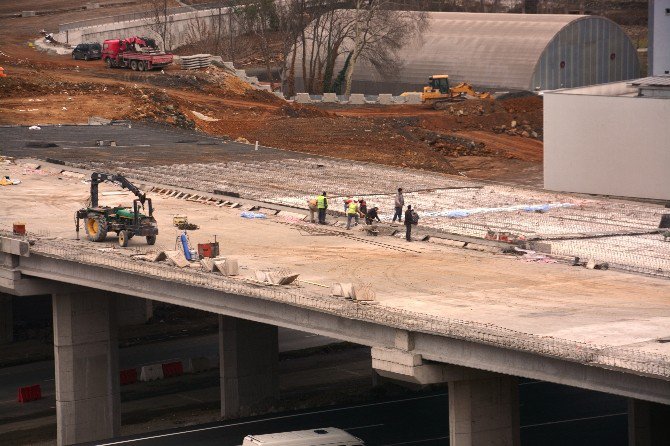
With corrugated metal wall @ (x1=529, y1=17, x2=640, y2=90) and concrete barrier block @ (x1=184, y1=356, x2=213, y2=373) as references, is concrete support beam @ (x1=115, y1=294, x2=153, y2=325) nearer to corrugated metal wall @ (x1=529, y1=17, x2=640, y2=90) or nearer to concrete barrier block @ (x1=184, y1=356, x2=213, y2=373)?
concrete barrier block @ (x1=184, y1=356, x2=213, y2=373)

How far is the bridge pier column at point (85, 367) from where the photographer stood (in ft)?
191

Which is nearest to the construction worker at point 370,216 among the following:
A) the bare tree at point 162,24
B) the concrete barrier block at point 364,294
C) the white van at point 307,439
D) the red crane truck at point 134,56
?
the white van at point 307,439

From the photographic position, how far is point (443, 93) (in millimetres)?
129625

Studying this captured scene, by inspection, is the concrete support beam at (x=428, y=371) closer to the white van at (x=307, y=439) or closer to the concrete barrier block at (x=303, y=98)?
the white van at (x=307, y=439)

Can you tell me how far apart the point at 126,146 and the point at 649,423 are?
4967 cm

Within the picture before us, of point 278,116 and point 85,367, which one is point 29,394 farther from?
point 278,116

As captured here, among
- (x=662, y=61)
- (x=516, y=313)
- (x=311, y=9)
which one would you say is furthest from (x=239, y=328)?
(x=311, y=9)

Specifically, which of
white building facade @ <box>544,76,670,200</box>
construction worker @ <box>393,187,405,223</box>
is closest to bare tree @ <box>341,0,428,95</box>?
white building facade @ <box>544,76,670,200</box>

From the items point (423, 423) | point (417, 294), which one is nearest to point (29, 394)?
point (423, 423)

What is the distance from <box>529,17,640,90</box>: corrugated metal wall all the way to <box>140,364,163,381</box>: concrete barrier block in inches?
2709

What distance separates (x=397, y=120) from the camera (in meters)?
120

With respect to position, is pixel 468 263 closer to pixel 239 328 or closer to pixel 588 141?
pixel 239 328

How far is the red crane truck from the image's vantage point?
418 ft

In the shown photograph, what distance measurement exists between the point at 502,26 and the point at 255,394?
83012mm
